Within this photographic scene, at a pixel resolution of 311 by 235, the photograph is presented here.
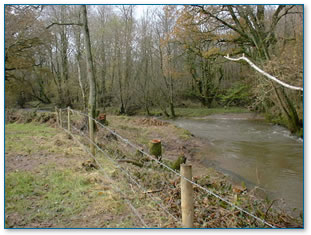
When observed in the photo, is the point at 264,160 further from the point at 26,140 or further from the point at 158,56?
the point at 158,56

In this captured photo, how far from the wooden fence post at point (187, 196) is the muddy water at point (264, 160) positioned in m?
3.06

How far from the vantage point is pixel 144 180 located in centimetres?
454

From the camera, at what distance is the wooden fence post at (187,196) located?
2221 mm

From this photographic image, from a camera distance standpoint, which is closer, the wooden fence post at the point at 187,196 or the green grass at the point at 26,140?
the wooden fence post at the point at 187,196

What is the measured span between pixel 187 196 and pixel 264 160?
628cm

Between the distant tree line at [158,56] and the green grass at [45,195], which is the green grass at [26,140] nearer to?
the distant tree line at [158,56]

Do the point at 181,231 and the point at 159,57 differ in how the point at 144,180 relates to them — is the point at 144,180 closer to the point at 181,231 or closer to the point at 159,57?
the point at 181,231

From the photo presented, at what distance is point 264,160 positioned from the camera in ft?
25.2

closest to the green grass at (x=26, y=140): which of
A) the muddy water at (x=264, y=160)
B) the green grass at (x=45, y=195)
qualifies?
the green grass at (x=45, y=195)

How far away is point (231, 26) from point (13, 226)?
11414 mm

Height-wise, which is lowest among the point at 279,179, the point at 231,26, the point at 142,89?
the point at 279,179

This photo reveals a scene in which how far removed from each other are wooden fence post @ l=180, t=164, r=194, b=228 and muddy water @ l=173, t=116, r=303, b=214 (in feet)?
10.0

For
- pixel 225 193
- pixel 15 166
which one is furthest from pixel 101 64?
pixel 225 193

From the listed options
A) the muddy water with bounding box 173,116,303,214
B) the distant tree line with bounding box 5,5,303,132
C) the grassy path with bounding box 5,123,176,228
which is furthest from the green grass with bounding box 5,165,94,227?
the muddy water with bounding box 173,116,303,214
